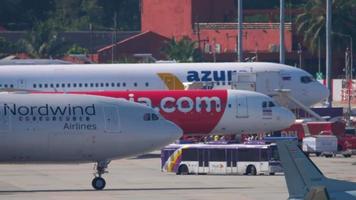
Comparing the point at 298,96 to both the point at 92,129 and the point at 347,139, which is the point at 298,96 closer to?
the point at 347,139

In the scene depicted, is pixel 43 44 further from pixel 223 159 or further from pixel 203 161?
pixel 223 159

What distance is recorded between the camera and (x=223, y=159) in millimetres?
61031

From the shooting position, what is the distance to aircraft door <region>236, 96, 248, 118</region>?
67912mm

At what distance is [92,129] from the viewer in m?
51.3

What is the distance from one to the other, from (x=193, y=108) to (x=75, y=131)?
17224 mm

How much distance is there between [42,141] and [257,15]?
9874 centimetres

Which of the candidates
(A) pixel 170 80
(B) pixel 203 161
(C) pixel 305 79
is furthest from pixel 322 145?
(B) pixel 203 161

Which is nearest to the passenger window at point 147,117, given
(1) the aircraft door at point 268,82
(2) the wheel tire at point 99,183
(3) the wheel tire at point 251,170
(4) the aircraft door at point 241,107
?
(2) the wheel tire at point 99,183

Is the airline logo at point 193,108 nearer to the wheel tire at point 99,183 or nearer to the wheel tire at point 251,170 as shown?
the wheel tire at point 251,170

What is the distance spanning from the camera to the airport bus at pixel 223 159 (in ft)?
196

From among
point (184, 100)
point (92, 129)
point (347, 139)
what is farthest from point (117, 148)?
point (347, 139)

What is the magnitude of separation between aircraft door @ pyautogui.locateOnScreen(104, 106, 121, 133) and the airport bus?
936 centimetres

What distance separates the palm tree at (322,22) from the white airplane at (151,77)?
181ft

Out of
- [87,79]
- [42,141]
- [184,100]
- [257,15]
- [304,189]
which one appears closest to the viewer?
[304,189]
